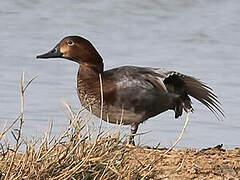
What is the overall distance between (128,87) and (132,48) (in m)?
3.71

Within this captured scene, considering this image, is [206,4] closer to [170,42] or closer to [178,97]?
[170,42]

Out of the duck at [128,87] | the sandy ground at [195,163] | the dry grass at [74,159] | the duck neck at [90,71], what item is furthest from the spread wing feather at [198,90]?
the dry grass at [74,159]

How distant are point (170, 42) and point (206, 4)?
111 inches

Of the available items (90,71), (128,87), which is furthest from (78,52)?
(128,87)

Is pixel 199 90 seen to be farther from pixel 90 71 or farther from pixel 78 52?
pixel 78 52

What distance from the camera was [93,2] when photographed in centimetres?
1433

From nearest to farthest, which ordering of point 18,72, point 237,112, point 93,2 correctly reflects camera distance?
point 237,112
point 18,72
point 93,2

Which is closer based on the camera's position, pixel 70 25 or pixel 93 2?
pixel 70 25

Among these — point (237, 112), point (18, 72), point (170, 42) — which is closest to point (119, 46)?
point (170, 42)

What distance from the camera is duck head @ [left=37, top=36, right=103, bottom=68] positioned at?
8.26 metres

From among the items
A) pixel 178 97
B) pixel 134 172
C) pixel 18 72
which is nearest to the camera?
pixel 134 172

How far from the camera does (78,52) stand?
27.1 ft

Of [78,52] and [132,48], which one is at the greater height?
[78,52]

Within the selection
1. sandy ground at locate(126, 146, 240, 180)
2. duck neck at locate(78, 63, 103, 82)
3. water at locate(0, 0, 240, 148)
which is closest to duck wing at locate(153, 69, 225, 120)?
water at locate(0, 0, 240, 148)
